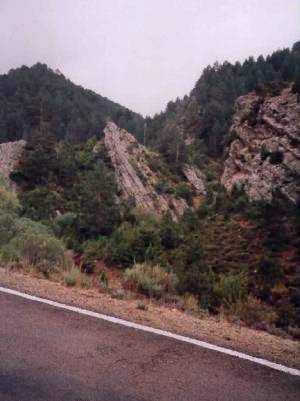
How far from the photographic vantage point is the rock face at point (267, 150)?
1379 inches

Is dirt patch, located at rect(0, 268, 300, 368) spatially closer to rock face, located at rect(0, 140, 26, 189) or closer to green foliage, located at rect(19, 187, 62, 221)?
green foliage, located at rect(19, 187, 62, 221)

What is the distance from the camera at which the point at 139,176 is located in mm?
45406

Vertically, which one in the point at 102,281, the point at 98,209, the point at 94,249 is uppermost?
the point at 98,209

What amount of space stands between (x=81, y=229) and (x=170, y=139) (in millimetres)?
32586

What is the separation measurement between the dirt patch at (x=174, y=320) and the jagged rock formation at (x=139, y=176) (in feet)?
106

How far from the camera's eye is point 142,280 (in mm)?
8258

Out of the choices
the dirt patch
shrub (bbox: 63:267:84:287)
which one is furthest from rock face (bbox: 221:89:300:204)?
the dirt patch

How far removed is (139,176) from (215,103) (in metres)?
37.3

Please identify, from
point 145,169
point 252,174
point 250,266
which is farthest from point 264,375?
point 145,169

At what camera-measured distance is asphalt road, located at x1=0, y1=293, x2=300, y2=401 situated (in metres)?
3.36

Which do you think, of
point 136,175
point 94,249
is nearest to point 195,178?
point 136,175

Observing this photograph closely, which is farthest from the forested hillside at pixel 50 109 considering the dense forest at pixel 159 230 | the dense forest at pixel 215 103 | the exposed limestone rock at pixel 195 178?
the exposed limestone rock at pixel 195 178

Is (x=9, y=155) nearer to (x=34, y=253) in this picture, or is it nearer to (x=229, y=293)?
(x=34, y=253)

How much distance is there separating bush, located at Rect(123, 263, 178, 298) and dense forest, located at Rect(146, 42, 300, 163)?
154 feet
